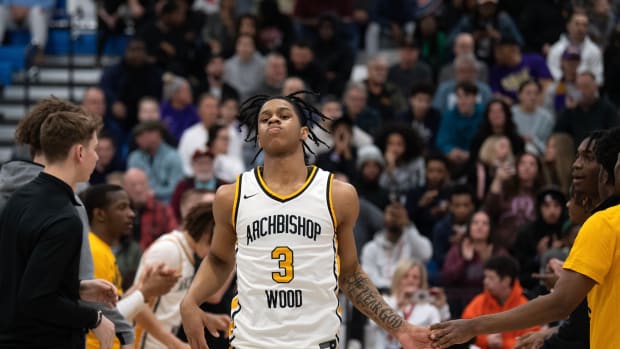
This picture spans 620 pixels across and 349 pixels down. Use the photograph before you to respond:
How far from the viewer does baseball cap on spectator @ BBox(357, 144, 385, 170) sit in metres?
12.7

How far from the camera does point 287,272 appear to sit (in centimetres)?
601

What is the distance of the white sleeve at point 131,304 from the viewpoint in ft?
23.1

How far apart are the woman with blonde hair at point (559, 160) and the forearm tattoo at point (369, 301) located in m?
6.59

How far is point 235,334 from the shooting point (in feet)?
20.0

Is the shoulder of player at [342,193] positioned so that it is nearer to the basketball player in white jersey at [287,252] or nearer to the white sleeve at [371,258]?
the basketball player in white jersey at [287,252]

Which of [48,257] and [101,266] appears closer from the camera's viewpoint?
[48,257]

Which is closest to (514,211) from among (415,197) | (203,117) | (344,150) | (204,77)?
(415,197)

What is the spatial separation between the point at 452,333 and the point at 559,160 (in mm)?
7056

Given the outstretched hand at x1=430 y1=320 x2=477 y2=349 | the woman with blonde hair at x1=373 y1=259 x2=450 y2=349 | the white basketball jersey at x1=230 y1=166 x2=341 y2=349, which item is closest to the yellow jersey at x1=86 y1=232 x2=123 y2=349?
the white basketball jersey at x1=230 y1=166 x2=341 y2=349

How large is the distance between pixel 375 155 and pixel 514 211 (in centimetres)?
163

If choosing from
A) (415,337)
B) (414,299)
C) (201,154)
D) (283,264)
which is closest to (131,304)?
(283,264)

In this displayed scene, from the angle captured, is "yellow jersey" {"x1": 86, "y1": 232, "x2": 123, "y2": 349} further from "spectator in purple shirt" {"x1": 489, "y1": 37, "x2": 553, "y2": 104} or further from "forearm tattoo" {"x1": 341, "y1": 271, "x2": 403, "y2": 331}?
"spectator in purple shirt" {"x1": 489, "y1": 37, "x2": 553, "y2": 104}

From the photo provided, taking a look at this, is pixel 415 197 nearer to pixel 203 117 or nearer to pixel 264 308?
pixel 203 117

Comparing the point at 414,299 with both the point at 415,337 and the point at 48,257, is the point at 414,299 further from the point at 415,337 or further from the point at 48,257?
the point at 48,257
